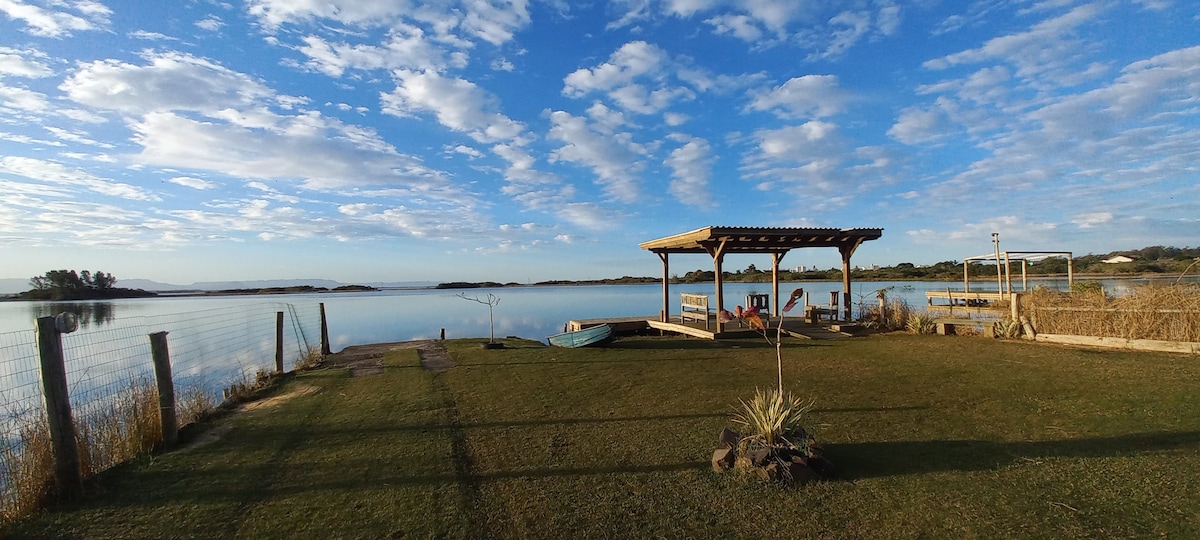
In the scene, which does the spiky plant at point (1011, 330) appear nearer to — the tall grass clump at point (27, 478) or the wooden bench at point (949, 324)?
the wooden bench at point (949, 324)

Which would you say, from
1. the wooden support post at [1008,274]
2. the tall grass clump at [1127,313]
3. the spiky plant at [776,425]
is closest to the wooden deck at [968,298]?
the wooden support post at [1008,274]

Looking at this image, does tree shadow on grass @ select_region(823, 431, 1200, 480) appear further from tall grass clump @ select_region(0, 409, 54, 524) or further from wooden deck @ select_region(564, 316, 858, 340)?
wooden deck @ select_region(564, 316, 858, 340)

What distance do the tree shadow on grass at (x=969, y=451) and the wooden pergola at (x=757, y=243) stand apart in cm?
785

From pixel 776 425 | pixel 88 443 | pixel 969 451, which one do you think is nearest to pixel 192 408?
pixel 88 443

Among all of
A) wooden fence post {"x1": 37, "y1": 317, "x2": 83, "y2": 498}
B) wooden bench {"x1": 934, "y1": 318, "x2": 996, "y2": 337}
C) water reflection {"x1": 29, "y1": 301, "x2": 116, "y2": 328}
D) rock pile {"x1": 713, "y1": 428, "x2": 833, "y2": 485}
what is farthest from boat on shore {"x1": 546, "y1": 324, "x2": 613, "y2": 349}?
water reflection {"x1": 29, "y1": 301, "x2": 116, "y2": 328}

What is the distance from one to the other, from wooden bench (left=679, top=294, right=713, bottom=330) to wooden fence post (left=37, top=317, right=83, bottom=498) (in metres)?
12.3

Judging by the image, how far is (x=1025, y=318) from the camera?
38.8 ft

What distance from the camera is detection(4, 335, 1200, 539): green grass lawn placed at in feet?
11.0

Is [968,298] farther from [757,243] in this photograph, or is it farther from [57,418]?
[57,418]

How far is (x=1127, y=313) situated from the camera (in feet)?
32.4

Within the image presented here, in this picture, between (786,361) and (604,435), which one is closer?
(604,435)

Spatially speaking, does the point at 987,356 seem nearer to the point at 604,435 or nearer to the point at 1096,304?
the point at 1096,304

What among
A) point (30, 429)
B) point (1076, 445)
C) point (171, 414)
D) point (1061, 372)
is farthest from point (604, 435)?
point (1061, 372)

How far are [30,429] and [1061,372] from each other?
1197cm
